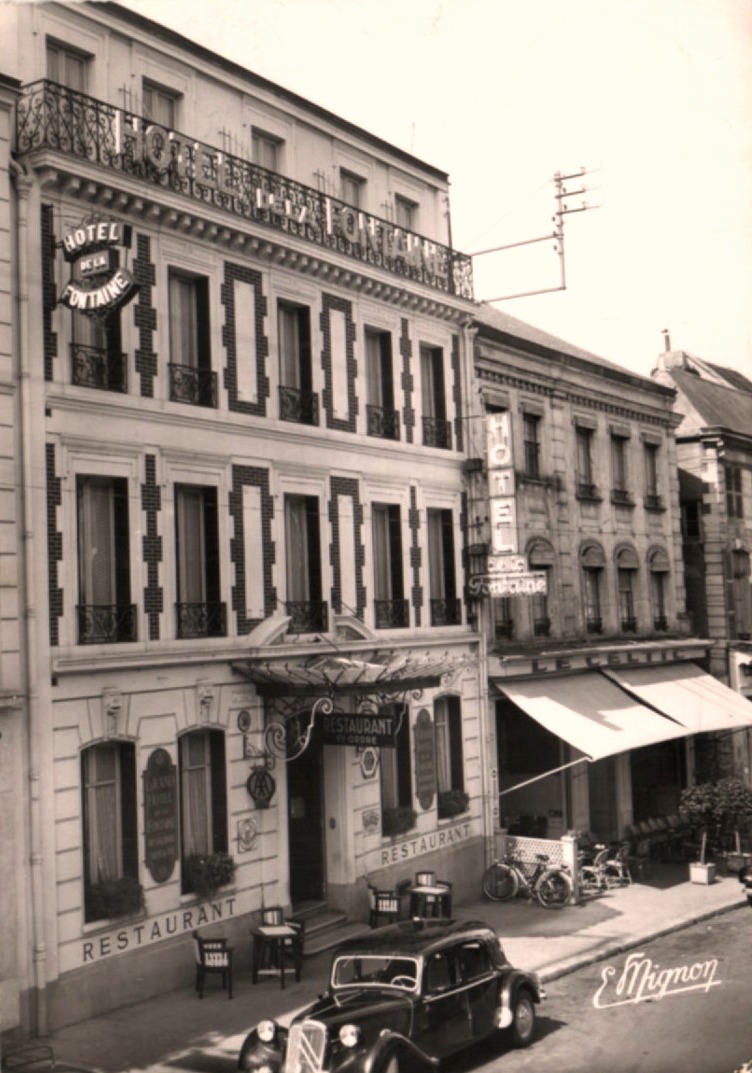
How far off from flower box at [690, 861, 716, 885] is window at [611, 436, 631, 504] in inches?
352

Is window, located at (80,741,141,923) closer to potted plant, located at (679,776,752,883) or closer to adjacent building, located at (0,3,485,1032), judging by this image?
adjacent building, located at (0,3,485,1032)

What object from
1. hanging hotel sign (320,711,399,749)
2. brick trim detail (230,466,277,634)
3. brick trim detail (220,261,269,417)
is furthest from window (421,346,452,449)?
hanging hotel sign (320,711,399,749)

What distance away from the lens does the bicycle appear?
2152cm

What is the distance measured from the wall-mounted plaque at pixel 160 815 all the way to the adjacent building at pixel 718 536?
1847 cm

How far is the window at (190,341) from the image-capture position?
1722 centimetres

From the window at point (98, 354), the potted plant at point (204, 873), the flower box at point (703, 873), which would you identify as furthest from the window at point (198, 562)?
the flower box at point (703, 873)

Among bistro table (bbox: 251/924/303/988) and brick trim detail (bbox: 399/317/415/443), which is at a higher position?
brick trim detail (bbox: 399/317/415/443)

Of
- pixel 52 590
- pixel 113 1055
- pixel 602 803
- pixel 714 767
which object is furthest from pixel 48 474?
pixel 714 767

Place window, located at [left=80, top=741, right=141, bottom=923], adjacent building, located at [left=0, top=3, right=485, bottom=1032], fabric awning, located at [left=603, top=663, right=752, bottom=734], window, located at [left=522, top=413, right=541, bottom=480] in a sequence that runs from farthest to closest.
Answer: window, located at [left=522, top=413, right=541, bottom=480]
fabric awning, located at [left=603, top=663, right=752, bottom=734]
window, located at [left=80, top=741, right=141, bottom=923]
adjacent building, located at [left=0, top=3, right=485, bottom=1032]

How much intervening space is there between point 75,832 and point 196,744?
9.02 feet

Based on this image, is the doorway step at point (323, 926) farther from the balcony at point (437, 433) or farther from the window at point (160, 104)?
the window at point (160, 104)

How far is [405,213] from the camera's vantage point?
76.1 feet

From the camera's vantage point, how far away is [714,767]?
3086 centimetres

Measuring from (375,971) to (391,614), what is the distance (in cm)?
905
